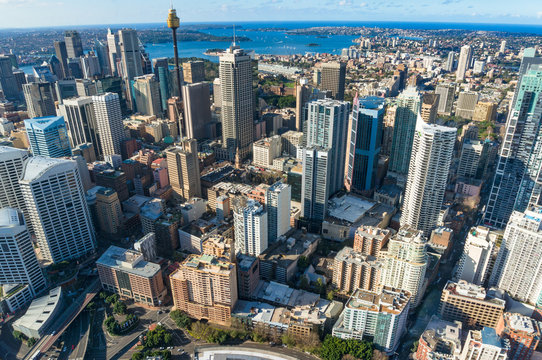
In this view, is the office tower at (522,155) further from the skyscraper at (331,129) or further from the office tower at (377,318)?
the office tower at (377,318)

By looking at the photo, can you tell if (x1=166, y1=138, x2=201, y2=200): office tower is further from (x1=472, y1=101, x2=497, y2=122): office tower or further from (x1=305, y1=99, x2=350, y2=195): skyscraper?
(x1=472, y1=101, x2=497, y2=122): office tower

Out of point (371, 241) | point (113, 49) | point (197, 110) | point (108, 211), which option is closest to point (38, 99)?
point (197, 110)

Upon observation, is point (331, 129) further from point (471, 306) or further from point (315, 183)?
point (471, 306)

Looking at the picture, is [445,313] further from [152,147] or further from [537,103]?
[152,147]

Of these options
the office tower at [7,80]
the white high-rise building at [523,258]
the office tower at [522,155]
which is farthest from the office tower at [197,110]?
the office tower at [7,80]

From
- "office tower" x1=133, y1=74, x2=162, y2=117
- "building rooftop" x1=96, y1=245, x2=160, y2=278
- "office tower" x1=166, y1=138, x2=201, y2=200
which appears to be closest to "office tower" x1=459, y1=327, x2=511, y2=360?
"building rooftop" x1=96, y1=245, x2=160, y2=278

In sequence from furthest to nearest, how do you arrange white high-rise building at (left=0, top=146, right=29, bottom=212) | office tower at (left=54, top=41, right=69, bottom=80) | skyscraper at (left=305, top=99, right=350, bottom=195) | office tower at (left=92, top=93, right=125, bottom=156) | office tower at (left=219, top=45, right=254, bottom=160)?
office tower at (left=54, top=41, right=69, bottom=80) < office tower at (left=92, top=93, right=125, bottom=156) < office tower at (left=219, top=45, right=254, bottom=160) < skyscraper at (left=305, top=99, right=350, bottom=195) < white high-rise building at (left=0, top=146, right=29, bottom=212)
